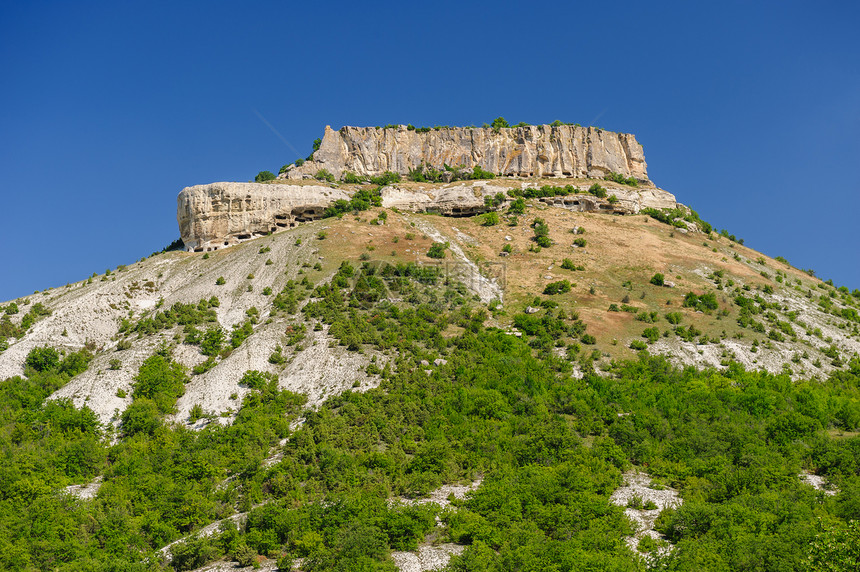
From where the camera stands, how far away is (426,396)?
161 ft

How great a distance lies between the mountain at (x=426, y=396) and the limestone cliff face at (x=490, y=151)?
48.1ft

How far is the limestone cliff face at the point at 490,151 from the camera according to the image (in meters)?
97.8

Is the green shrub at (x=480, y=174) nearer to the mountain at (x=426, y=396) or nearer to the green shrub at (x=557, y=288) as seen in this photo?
the mountain at (x=426, y=396)

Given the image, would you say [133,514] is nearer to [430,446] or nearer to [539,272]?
[430,446]

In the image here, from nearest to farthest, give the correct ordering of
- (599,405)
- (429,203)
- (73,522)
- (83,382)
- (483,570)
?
(483,570) < (73,522) < (599,405) < (83,382) < (429,203)

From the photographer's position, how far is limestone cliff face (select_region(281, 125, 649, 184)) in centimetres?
9781

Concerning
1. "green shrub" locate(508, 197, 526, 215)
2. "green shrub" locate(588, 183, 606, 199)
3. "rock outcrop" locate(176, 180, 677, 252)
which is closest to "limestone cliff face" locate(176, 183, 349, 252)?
"rock outcrop" locate(176, 180, 677, 252)

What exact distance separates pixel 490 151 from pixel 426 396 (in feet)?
189

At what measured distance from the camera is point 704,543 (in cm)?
3100

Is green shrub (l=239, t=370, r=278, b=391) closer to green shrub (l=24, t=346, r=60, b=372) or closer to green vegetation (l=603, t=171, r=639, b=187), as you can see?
green shrub (l=24, t=346, r=60, b=372)

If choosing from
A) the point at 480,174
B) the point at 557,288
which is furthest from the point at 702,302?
the point at 480,174

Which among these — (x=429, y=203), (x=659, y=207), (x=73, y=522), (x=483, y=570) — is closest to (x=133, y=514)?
(x=73, y=522)

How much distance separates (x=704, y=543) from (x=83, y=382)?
42.0 metres

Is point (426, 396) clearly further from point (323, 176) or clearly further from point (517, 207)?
point (323, 176)
